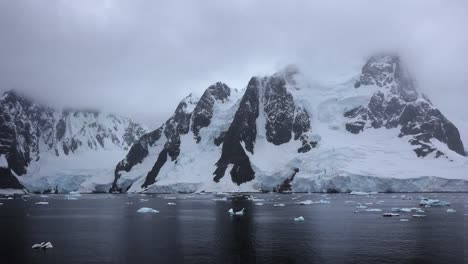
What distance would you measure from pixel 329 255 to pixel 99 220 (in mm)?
52052

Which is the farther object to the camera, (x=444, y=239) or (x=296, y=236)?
(x=296, y=236)

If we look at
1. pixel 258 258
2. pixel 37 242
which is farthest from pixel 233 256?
pixel 37 242

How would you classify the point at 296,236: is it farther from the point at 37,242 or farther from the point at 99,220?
the point at 99,220

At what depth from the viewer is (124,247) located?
5694 cm

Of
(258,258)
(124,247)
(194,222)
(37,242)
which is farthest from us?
(194,222)

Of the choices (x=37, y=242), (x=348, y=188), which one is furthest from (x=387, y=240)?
(x=348, y=188)

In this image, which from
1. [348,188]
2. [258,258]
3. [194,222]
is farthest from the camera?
[348,188]

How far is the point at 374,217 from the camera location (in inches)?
3501

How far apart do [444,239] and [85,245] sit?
41311mm

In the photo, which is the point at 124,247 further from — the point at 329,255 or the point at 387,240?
the point at 387,240

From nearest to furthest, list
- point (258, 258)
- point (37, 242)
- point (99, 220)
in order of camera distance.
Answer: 1. point (258, 258)
2. point (37, 242)
3. point (99, 220)

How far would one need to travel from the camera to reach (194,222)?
84312mm

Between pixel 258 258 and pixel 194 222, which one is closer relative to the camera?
pixel 258 258

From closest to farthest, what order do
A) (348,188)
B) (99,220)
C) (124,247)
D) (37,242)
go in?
(124,247) → (37,242) → (99,220) → (348,188)
